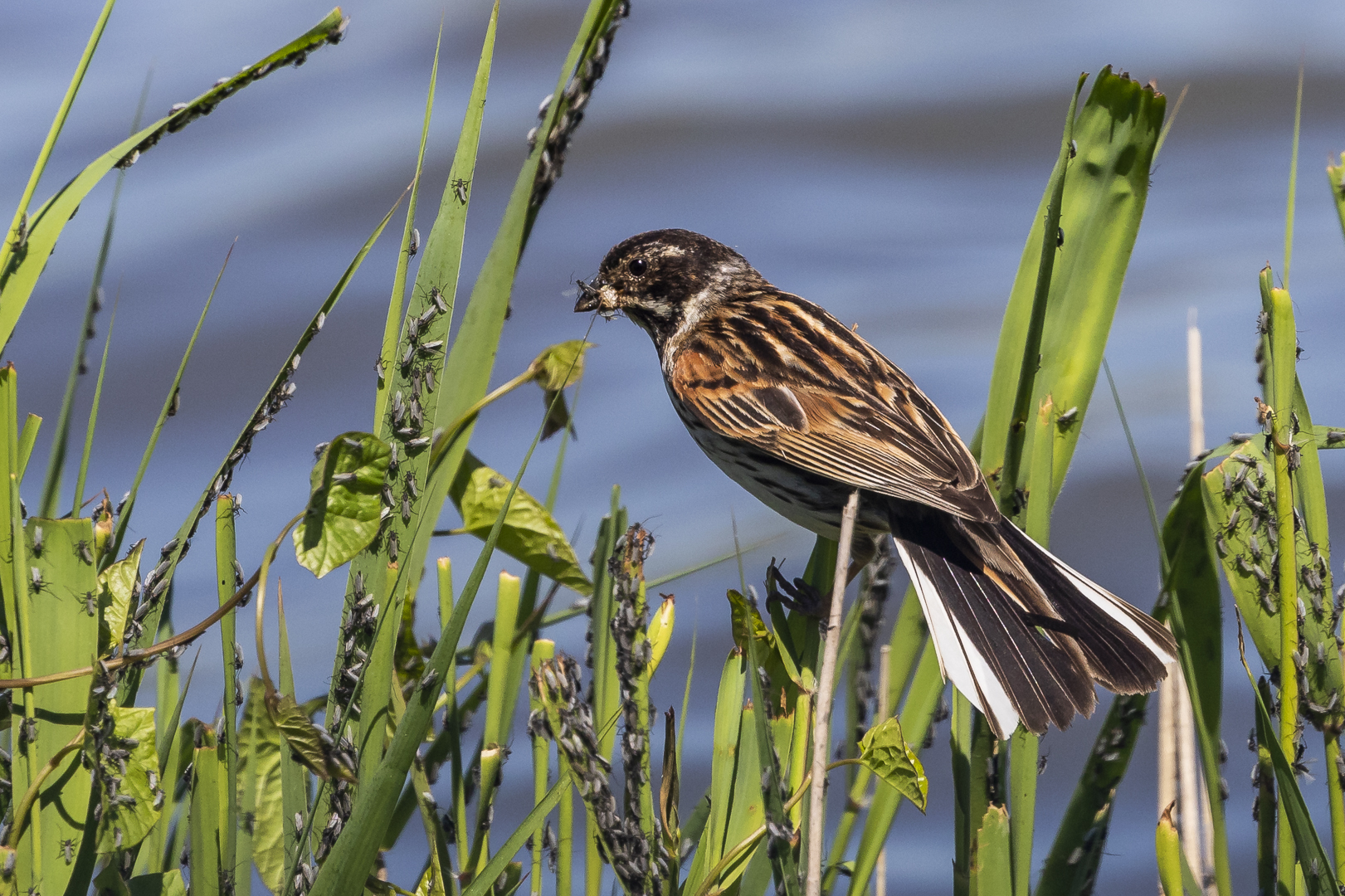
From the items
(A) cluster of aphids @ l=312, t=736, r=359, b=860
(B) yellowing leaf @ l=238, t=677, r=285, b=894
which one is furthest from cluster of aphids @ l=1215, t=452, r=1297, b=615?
(B) yellowing leaf @ l=238, t=677, r=285, b=894

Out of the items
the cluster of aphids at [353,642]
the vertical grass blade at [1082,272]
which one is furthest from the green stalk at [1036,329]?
the cluster of aphids at [353,642]

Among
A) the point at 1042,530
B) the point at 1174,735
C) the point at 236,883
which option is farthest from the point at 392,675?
the point at 1174,735

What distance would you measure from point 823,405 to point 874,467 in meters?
0.32

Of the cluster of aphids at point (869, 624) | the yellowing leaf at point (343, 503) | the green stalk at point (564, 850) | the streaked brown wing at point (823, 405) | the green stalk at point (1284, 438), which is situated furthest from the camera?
the streaked brown wing at point (823, 405)

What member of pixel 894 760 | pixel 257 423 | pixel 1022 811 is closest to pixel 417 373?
pixel 257 423

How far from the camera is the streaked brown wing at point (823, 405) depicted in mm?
2473

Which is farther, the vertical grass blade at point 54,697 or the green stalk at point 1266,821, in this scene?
the green stalk at point 1266,821

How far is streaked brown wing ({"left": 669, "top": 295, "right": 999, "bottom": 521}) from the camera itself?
2.47 meters

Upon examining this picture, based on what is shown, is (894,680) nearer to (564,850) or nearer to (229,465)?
(564,850)

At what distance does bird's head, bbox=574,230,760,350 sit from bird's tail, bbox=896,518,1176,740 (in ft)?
3.66

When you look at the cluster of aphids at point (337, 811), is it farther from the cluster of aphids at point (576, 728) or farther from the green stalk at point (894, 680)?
the green stalk at point (894, 680)

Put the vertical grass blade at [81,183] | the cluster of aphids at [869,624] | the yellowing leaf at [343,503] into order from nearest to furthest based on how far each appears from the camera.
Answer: the yellowing leaf at [343,503] < the vertical grass blade at [81,183] < the cluster of aphids at [869,624]

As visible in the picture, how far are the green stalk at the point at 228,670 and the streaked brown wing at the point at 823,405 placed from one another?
123 cm

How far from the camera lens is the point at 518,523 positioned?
202 cm
